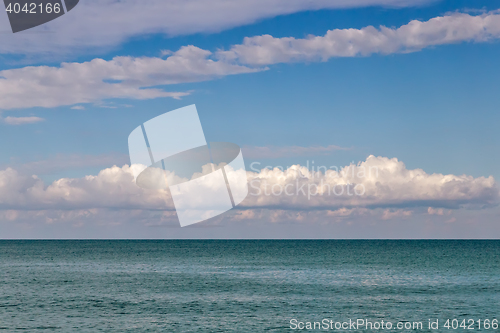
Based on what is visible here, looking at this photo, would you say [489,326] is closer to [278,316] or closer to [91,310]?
[278,316]

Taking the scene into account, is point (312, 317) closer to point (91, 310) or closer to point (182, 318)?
point (182, 318)

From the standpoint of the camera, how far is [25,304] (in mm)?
50531

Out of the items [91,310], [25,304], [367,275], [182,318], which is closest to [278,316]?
[182,318]

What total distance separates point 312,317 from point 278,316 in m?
3.16

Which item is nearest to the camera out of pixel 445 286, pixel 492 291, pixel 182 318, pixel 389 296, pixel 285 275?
pixel 182 318

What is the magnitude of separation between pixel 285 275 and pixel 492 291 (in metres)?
32.2

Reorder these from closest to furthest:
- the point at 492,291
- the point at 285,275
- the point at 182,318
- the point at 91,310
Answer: the point at 182,318
the point at 91,310
the point at 492,291
the point at 285,275

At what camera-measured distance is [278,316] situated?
145ft

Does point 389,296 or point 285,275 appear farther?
point 285,275

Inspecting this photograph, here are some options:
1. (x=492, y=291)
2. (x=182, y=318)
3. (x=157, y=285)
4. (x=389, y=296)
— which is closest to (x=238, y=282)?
(x=157, y=285)
